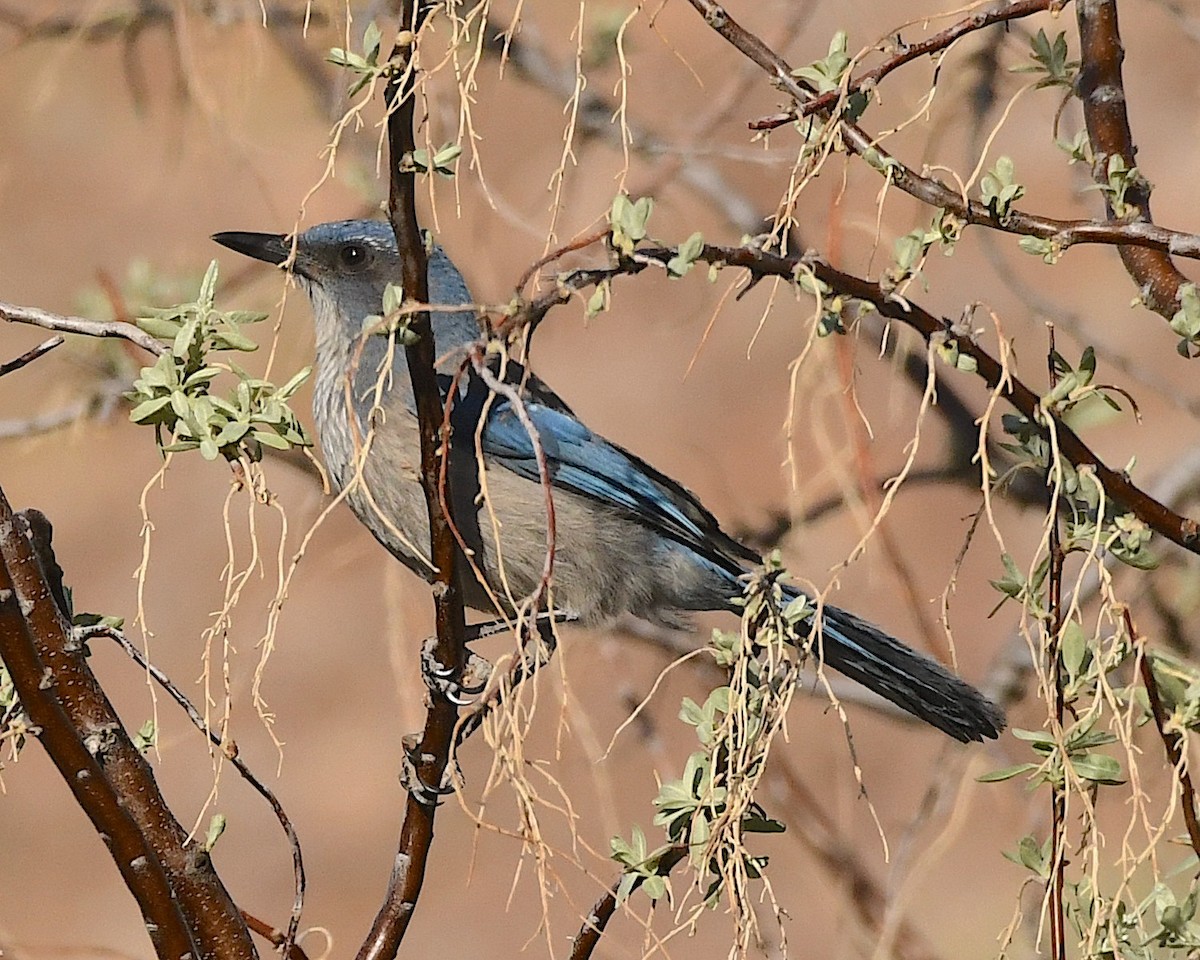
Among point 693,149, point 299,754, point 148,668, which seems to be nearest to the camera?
point 148,668

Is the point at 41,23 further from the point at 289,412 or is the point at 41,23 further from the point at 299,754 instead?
the point at 299,754

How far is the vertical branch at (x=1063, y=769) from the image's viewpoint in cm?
193

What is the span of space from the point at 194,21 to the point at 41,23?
40 centimetres

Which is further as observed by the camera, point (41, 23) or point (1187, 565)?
point (41, 23)

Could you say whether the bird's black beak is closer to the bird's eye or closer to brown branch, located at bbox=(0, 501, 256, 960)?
the bird's eye

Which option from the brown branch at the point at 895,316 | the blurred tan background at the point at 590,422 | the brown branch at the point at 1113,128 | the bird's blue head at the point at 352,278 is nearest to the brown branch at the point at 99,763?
the brown branch at the point at 895,316

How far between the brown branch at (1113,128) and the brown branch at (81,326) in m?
1.26

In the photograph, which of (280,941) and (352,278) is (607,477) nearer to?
(352,278)

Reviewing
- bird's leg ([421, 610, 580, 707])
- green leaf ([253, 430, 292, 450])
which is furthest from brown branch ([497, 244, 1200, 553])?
bird's leg ([421, 610, 580, 707])

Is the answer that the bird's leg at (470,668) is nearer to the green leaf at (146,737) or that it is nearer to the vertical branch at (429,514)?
the vertical branch at (429,514)

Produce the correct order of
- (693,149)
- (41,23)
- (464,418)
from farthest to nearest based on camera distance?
(41,23) → (693,149) → (464,418)

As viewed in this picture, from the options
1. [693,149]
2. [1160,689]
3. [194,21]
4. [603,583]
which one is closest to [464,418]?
[603,583]

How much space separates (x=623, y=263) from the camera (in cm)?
182

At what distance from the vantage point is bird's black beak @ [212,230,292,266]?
3863mm
